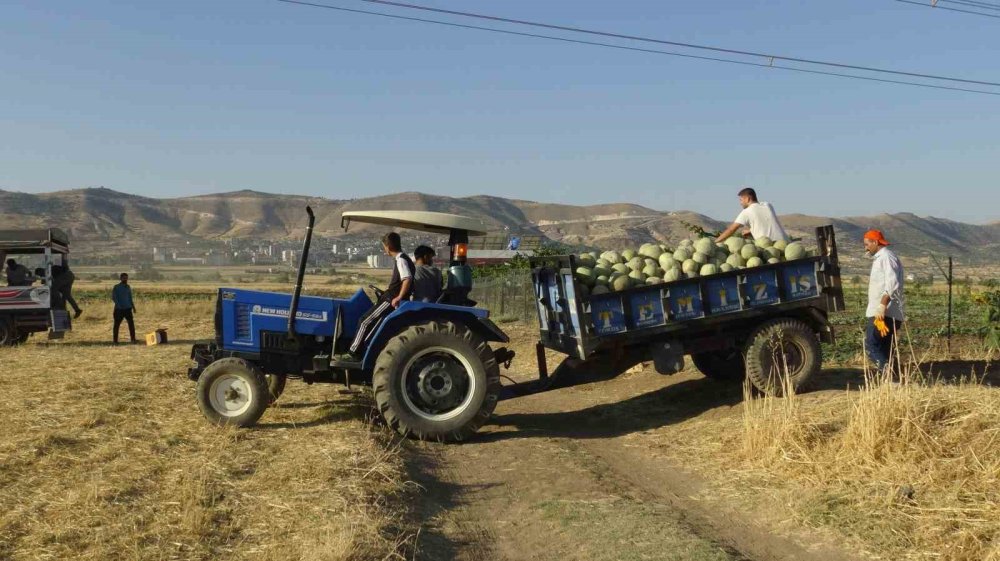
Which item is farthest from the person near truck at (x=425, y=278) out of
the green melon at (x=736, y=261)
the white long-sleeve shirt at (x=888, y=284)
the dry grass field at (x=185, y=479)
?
the white long-sleeve shirt at (x=888, y=284)

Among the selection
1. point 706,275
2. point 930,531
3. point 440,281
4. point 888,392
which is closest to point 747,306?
point 706,275

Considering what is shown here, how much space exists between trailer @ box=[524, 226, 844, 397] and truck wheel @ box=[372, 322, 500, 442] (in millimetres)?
816

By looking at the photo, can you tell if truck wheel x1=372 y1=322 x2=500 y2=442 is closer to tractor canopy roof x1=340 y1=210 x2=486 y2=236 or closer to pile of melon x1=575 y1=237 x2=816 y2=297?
tractor canopy roof x1=340 y1=210 x2=486 y2=236

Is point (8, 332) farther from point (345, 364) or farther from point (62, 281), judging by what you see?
point (345, 364)

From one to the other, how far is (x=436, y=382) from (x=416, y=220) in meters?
1.60

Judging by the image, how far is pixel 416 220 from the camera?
821 centimetres

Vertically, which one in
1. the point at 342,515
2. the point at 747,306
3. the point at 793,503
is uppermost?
the point at 747,306

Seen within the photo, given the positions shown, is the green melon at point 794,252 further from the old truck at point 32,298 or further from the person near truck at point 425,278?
the old truck at point 32,298

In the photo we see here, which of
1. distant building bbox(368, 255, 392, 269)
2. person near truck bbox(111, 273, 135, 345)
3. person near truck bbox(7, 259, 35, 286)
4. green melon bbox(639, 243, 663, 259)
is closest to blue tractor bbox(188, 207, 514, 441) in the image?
A: green melon bbox(639, 243, 663, 259)

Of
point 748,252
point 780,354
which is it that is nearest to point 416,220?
point 748,252

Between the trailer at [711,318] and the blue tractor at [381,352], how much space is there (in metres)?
0.91

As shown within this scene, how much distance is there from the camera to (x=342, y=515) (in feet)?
17.1

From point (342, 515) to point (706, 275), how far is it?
5.04 metres

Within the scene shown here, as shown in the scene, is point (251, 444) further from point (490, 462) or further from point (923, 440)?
point (923, 440)
